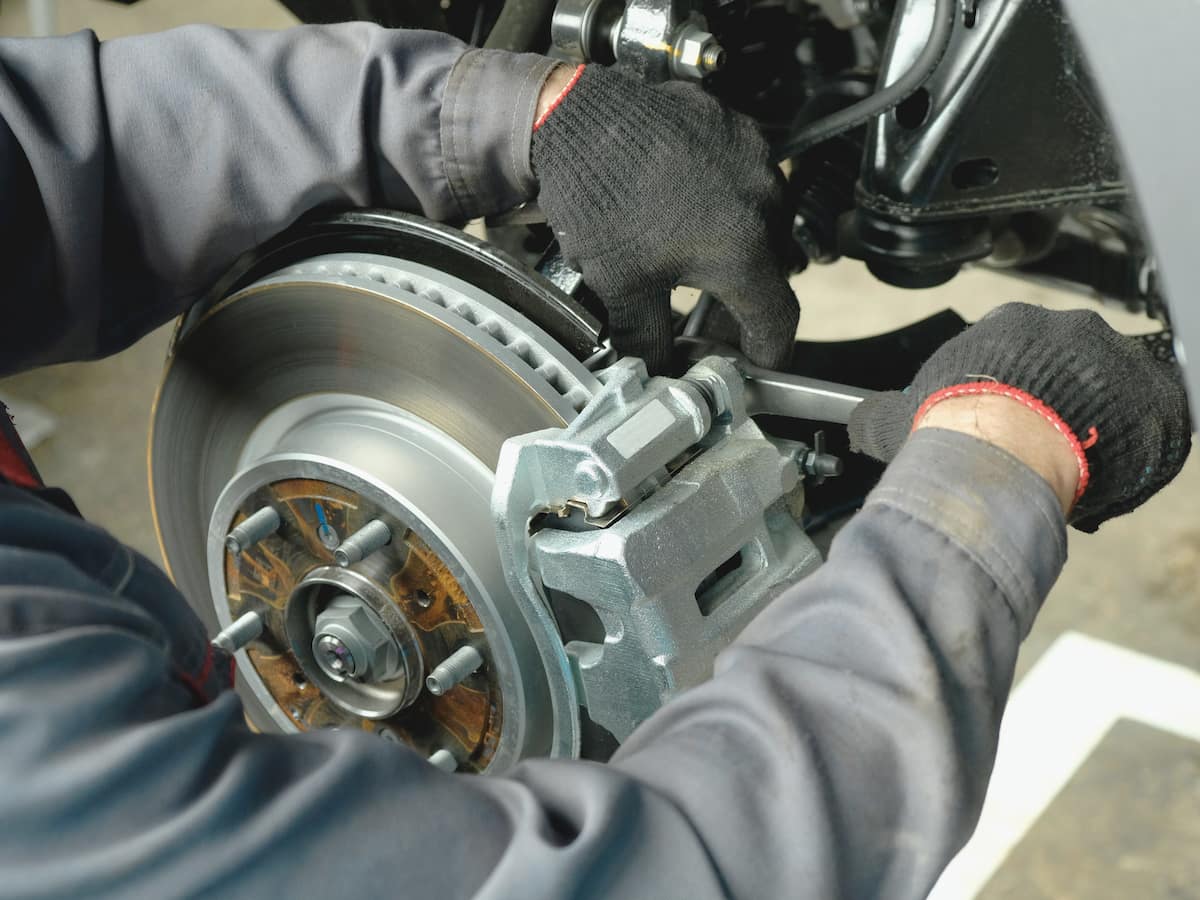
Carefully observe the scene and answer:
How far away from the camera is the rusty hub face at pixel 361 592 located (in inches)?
36.4

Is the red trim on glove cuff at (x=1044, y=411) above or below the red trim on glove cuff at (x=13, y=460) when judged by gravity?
above

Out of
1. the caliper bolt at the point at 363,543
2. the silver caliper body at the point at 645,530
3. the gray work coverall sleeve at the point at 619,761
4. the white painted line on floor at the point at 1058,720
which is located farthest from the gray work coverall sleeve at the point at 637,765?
the white painted line on floor at the point at 1058,720

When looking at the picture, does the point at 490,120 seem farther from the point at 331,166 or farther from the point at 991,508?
the point at 991,508

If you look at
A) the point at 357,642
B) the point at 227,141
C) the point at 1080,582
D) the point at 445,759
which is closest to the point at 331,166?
the point at 227,141

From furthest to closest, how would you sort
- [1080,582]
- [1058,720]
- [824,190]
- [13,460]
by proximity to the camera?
[1080,582] → [1058,720] → [824,190] → [13,460]

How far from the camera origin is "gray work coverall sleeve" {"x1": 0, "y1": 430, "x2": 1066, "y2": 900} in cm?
55

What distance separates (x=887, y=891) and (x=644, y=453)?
0.96 ft

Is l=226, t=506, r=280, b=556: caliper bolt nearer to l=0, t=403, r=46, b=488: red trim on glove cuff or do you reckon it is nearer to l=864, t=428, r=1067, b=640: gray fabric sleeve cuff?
l=0, t=403, r=46, b=488: red trim on glove cuff

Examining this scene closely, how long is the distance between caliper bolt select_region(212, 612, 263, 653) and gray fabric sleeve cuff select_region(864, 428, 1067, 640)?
1.78 feet

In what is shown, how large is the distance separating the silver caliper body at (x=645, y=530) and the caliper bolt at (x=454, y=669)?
75 millimetres

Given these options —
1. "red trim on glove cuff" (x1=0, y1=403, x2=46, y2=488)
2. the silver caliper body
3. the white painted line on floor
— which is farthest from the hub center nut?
the white painted line on floor

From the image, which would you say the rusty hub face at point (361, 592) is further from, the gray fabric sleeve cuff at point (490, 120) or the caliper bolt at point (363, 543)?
the gray fabric sleeve cuff at point (490, 120)

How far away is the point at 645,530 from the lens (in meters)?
0.78

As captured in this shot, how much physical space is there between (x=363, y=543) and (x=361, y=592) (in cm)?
4
